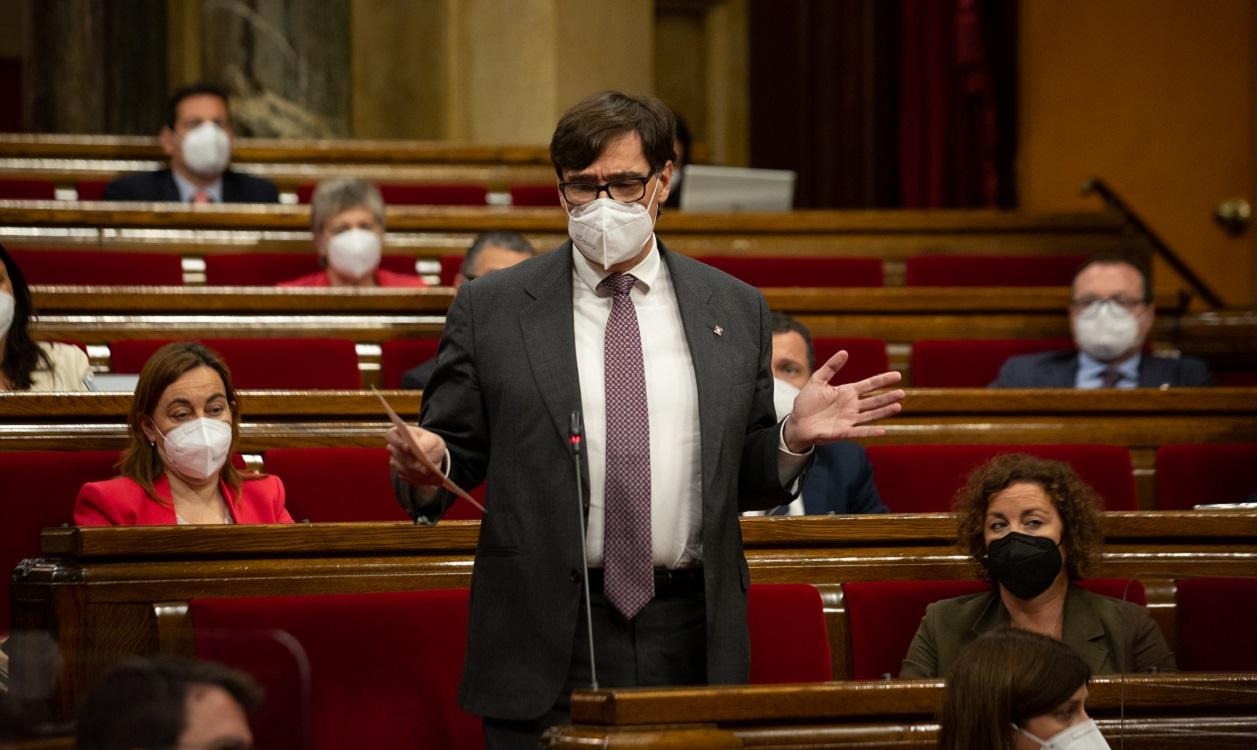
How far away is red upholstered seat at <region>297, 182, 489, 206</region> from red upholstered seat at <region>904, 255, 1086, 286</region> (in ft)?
4.39

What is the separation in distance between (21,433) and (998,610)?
1.33 m

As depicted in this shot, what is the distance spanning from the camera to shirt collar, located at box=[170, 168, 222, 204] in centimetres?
416

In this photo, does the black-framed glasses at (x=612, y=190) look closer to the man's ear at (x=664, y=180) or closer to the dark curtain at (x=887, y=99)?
the man's ear at (x=664, y=180)

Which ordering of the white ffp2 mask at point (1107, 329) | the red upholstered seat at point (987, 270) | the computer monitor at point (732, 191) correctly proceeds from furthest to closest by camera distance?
the computer monitor at point (732, 191), the red upholstered seat at point (987, 270), the white ffp2 mask at point (1107, 329)

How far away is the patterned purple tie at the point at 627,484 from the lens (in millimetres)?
1450

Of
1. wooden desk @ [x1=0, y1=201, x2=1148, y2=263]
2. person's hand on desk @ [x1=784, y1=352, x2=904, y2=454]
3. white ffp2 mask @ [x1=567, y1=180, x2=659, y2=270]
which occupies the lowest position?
person's hand on desk @ [x1=784, y1=352, x2=904, y2=454]

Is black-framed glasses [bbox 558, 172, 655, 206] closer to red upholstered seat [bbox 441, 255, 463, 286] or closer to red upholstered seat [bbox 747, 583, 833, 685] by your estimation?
red upholstered seat [bbox 747, 583, 833, 685]

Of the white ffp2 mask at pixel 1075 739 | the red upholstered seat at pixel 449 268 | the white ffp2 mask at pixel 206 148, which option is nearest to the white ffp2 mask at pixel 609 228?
the white ffp2 mask at pixel 1075 739

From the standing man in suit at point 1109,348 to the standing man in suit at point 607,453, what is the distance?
1726 mm

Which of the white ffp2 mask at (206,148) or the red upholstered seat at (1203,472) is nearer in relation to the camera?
the red upholstered seat at (1203,472)

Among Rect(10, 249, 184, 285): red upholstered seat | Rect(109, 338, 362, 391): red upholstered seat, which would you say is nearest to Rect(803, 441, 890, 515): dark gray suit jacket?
Rect(109, 338, 362, 391): red upholstered seat

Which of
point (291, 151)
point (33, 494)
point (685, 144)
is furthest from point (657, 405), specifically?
point (291, 151)

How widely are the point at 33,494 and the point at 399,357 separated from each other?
885 millimetres

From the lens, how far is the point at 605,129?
1.48 metres
